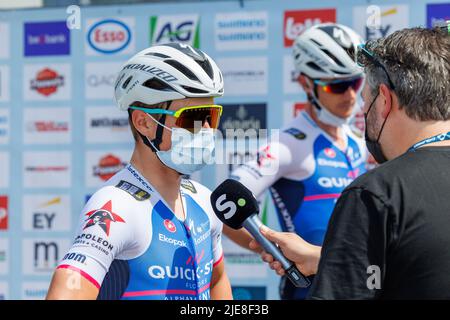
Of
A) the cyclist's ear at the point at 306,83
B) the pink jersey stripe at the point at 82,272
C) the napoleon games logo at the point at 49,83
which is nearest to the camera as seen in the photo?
the pink jersey stripe at the point at 82,272

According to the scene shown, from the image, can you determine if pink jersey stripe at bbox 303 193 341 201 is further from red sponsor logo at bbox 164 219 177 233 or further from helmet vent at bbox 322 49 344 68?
red sponsor logo at bbox 164 219 177 233

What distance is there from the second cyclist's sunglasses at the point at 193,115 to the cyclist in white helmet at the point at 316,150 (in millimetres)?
1186

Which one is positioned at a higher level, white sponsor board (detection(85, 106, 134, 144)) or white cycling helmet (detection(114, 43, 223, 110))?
white cycling helmet (detection(114, 43, 223, 110))

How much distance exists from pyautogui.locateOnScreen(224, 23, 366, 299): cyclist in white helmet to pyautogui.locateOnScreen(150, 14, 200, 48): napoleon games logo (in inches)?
41.9

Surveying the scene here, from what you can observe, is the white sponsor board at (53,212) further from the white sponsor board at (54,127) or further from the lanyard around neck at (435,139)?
the lanyard around neck at (435,139)

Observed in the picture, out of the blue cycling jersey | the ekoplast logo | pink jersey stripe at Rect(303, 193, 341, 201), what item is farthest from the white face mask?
the ekoplast logo

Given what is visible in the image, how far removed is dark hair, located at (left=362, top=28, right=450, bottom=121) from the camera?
199cm

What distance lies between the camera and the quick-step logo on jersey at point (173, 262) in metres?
2.53

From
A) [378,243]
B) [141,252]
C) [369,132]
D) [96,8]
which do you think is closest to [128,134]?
[96,8]

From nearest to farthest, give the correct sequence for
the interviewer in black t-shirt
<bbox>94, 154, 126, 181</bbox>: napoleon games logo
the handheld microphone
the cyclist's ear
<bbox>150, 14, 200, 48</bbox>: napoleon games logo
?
the interviewer in black t-shirt → the handheld microphone → the cyclist's ear → <bbox>150, 14, 200, 48</bbox>: napoleon games logo → <bbox>94, 154, 126, 181</bbox>: napoleon games logo

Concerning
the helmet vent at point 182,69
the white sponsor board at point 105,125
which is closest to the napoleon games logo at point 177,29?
the white sponsor board at point 105,125

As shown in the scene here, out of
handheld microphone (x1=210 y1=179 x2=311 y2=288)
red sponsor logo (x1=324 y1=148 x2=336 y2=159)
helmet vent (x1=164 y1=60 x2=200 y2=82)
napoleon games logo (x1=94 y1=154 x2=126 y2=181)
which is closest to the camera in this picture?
handheld microphone (x1=210 y1=179 x2=311 y2=288)

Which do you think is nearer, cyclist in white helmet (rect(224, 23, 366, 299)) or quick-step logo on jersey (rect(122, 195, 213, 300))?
quick-step logo on jersey (rect(122, 195, 213, 300))

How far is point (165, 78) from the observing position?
2748mm
